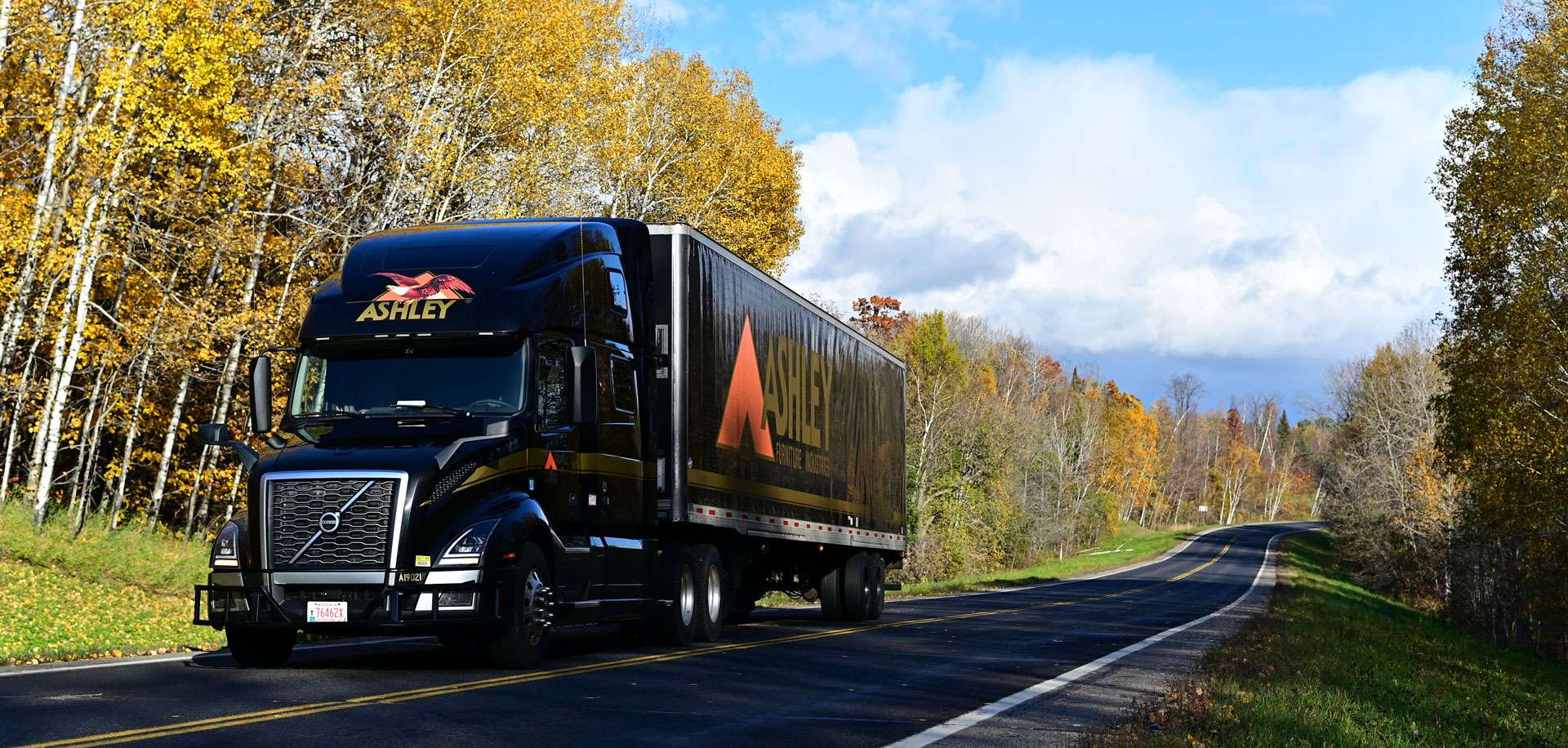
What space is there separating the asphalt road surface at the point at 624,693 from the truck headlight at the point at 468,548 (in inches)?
37.0

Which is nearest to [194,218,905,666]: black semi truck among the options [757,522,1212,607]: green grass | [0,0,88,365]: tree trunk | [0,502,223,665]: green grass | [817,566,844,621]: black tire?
[0,502,223,665]: green grass

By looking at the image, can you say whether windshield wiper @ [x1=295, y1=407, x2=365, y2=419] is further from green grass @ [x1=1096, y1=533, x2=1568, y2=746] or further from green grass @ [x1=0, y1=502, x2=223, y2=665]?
green grass @ [x1=1096, y1=533, x2=1568, y2=746]

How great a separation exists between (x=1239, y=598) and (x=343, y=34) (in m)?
31.2

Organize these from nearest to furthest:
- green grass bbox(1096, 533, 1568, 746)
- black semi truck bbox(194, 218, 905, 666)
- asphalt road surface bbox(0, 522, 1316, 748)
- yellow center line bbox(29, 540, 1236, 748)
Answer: yellow center line bbox(29, 540, 1236, 748) → asphalt road surface bbox(0, 522, 1316, 748) → green grass bbox(1096, 533, 1568, 746) → black semi truck bbox(194, 218, 905, 666)

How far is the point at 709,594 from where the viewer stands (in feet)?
55.0

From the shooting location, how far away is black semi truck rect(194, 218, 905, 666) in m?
11.7

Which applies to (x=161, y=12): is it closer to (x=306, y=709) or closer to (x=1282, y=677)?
(x=306, y=709)

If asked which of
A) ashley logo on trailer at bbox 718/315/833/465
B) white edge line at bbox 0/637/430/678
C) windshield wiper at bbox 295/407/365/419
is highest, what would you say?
ashley logo on trailer at bbox 718/315/833/465

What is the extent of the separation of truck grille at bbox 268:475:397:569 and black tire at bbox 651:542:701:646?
449 centimetres

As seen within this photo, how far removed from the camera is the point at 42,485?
74.2 feet

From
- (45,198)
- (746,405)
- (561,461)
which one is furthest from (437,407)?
(45,198)

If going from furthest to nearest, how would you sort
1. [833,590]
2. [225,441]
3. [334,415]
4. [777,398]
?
1. [833,590]
2. [777,398]
3. [334,415]
4. [225,441]

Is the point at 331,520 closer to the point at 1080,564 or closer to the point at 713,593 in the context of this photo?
the point at 713,593

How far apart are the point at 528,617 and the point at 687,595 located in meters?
3.67
